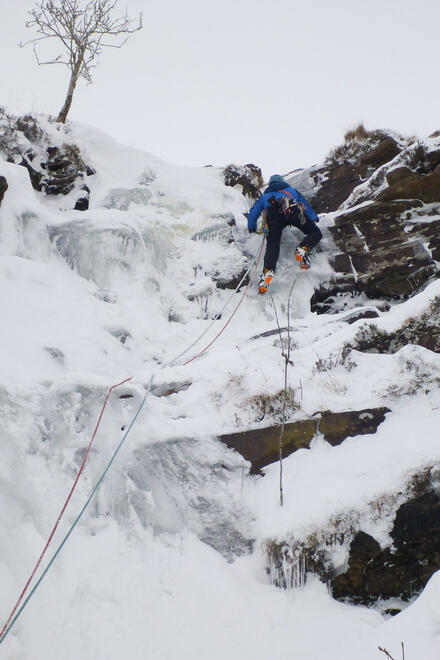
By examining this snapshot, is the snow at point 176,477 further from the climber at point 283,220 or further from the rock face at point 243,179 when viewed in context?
the rock face at point 243,179

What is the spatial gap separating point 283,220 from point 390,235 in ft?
4.92

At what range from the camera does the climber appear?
19.7 feet

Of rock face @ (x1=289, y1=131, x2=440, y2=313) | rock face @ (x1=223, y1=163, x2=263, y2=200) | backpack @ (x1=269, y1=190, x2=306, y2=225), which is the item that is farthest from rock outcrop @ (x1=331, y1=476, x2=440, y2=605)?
rock face @ (x1=223, y1=163, x2=263, y2=200)

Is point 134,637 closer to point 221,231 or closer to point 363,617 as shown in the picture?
point 363,617

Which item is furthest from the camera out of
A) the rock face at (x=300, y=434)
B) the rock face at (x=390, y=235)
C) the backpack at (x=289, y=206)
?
the backpack at (x=289, y=206)

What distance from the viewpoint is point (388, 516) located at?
2.67 metres

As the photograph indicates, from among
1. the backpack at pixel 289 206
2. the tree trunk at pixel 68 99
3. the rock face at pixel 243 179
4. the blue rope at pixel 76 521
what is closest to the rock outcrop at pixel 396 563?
the blue rope at pixel 76 521

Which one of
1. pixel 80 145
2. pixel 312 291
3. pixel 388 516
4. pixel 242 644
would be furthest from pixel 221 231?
pixel 242 644

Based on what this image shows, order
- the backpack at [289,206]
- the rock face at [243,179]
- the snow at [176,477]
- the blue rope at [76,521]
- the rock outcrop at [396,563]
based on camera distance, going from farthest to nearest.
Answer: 1. the rock face at [243,179]
2. the backpack at [289,206]
3. the rock outcrop at [396,563]
4. the snow at [176,477]
5. the blue rope at [76,521]

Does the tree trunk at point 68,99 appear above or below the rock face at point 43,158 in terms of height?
above

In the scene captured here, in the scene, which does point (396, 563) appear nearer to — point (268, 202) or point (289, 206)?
point (289, 206)

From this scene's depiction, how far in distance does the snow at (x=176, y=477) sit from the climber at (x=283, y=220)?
3.56 feet

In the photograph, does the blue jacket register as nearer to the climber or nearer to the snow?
the climber

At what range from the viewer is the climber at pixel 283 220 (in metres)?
6.02
